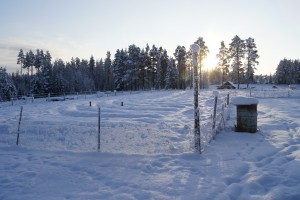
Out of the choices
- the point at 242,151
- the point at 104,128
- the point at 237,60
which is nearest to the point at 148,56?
the point at 237,60

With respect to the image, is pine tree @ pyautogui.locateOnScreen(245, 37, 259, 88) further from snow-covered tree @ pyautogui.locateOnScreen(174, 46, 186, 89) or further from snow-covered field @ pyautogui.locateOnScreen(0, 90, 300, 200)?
snow-covered field @ pyautogui.locateOnScreen(0, 90, 300, 200)

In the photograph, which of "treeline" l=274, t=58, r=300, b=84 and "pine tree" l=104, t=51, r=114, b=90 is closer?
"treeline" l=274, t=58, r=300, b=84

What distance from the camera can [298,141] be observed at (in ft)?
37.7

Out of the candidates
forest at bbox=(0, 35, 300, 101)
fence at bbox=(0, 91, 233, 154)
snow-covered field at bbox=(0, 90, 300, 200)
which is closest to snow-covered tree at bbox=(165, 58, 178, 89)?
forest at bbox=(0, 35, 300, 101)

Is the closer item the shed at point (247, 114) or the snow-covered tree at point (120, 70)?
the shed at point (247, 114)

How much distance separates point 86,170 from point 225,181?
12.5 feet

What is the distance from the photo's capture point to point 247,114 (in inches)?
539

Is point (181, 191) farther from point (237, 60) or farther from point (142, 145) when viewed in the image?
point (237, 60)

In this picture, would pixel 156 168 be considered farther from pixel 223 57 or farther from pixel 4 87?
pixel 223 57

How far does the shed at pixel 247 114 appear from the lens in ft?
44.7

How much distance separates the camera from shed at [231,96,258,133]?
1361 cm

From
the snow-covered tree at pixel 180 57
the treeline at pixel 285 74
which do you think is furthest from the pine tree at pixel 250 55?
the treeline at pixel 285 74

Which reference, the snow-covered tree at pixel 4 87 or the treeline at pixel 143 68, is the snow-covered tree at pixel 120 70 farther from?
the snow-covered tree at pixel 4 87

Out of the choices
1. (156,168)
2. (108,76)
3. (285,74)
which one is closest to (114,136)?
(156,168)
